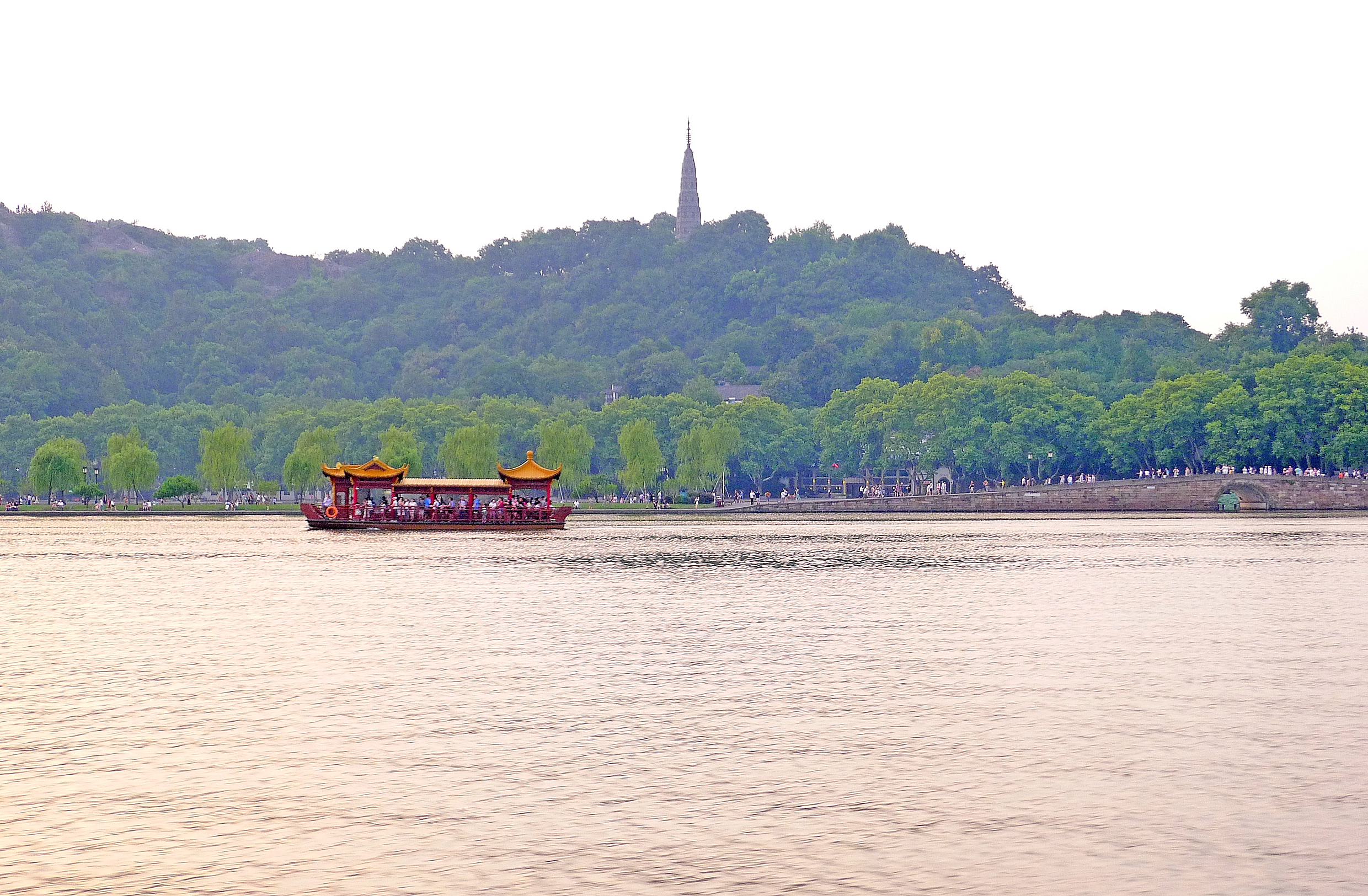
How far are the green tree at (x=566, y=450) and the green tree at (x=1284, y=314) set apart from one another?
95.5 m

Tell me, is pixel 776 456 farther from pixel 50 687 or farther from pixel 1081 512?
pixel 50 687

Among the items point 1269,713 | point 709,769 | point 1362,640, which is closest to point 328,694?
point 709,769

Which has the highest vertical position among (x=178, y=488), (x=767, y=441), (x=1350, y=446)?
(x=767, y=441)

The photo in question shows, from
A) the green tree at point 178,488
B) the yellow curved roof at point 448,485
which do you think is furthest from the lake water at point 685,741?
the green tree at point 178,488

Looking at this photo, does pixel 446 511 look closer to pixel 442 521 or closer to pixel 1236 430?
pixel 442 521

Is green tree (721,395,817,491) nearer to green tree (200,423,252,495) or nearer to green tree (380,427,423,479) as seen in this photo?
green tree (380,427,423,479)

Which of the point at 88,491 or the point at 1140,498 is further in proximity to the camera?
the point at 88,491

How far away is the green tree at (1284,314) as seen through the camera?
196 m

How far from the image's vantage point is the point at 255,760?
66.5ft

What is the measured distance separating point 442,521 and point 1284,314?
13427cm

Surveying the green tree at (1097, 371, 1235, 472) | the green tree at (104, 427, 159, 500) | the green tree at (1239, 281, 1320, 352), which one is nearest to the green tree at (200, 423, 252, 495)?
the green tree at (104, 427, 159, 500)

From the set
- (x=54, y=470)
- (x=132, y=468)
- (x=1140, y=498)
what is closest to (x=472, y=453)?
(x=132, y=468)

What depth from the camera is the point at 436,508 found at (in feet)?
341

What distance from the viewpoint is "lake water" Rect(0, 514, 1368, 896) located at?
50.0 ft
